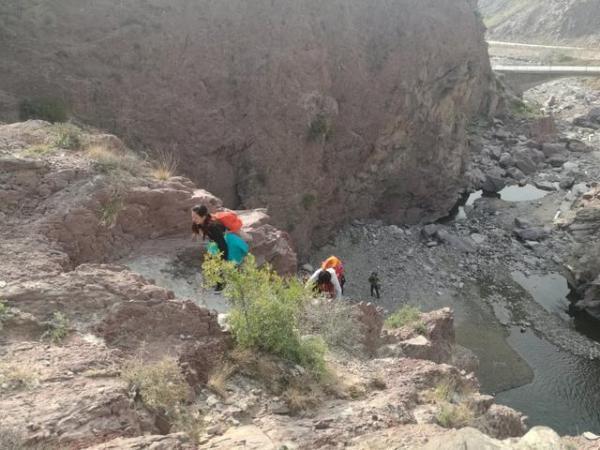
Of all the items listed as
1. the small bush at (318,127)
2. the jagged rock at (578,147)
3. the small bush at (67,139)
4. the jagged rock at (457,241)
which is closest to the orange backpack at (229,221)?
the small bush at (67,139)

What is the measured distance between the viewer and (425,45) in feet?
94.0

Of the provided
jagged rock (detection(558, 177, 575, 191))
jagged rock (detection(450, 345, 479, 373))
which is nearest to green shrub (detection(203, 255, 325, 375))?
jagged rock (detection(450, 345, 479, 373))

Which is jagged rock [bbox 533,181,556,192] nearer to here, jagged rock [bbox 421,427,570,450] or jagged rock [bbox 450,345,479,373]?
jagged rock [bbox 450,345,479,373]

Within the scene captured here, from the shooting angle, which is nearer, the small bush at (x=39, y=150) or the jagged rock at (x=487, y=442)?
the jagged rock at (x=487, y=442)

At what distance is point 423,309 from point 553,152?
22.8 metres

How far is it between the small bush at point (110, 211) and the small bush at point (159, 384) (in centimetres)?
353

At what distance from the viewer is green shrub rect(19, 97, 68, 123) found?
15.7m

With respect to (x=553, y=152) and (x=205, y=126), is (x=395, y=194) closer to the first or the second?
(x=205, y=126)

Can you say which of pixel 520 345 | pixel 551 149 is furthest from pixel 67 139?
pixel 551 149

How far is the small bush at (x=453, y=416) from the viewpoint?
642cm

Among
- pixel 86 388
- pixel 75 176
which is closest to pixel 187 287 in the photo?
pixel 75 176

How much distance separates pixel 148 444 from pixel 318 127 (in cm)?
2000

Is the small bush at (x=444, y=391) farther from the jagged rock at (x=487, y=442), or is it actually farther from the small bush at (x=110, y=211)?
the small bush at (x=110, y=211)

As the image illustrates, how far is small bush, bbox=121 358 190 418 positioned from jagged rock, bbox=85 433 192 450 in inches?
25.8
